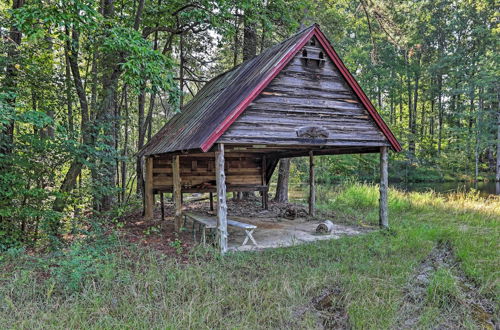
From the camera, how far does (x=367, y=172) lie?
30828 mm

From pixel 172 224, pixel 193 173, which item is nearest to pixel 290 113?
pixel 193 173

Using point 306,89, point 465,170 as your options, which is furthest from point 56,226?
point 465,170

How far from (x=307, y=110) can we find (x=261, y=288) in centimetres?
473

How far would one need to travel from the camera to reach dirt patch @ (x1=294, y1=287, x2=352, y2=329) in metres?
4.61

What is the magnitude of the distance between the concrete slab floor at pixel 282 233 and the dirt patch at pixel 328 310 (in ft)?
9.19

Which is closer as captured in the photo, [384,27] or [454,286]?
[454,286]

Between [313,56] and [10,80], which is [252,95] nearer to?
[313,56]

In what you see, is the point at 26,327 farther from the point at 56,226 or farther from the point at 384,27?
the point at 384,27

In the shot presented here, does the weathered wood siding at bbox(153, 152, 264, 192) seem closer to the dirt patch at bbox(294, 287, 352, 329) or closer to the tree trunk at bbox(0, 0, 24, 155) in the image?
the tree trunk at bbox(0, 0, 24, 155)

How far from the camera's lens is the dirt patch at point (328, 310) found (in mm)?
4613

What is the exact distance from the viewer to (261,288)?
5.30 metres

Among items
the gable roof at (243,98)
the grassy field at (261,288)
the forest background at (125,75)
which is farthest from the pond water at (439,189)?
the grassy field at (261,288)

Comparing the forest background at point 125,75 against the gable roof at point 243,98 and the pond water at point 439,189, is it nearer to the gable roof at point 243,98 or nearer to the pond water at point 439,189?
the gable roof at point 243,98

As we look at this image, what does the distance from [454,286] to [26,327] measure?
602 centimetres
